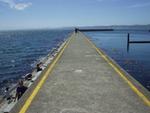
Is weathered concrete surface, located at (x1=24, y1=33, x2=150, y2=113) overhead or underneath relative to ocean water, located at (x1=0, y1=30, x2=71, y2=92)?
overhead

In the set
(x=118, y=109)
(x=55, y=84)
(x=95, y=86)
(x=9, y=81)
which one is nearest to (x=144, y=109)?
(x=118, y=109)

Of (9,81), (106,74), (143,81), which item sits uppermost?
(106,74)

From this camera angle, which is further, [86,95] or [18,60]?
[18,60]

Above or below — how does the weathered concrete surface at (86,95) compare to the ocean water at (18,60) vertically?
above

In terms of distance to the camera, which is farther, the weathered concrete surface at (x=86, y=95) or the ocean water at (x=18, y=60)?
the ocean water at (x=18, y=60)

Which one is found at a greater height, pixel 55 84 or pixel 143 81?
pixel 55 84

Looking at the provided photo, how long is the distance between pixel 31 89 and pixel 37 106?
5.96 feet

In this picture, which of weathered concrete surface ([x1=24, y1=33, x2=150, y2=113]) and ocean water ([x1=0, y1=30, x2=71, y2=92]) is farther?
ocean water ([x1=0, y1=30, x2=71, y2=92])

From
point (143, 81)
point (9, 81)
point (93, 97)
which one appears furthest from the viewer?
point (9, 81)

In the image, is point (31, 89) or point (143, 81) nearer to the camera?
point (31, 89)

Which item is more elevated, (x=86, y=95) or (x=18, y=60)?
(x=86, y=95)

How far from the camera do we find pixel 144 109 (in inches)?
241

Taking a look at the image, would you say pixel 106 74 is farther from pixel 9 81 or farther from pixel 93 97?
Answer: pixel 9 81

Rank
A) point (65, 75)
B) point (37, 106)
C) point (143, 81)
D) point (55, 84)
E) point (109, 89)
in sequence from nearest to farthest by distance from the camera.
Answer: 1. point (37, 106)
2. point (109, 89)
3. point (55, 84)
4. point (65, 75)
5. point (143, 81)
